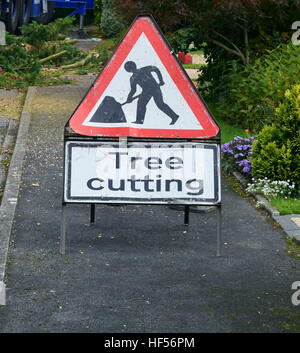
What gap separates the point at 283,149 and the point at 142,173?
2.68m

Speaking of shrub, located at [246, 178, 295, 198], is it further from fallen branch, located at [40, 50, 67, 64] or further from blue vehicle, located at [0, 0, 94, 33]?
blue vehicle, located at [0, 0, 94, 33]

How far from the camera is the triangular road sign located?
782 cm

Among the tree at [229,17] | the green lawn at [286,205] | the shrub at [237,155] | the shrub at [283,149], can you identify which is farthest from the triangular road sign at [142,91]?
the tree at [229,17]

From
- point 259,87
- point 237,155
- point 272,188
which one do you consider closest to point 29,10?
point 259,87

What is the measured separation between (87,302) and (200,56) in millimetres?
19066

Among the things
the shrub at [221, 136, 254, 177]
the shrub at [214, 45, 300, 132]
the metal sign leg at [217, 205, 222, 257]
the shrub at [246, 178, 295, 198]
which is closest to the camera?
the metal sign leg at [217, 205, 222, 257]

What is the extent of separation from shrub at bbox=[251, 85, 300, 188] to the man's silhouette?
252 centimetres

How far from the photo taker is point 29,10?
94.7 feet

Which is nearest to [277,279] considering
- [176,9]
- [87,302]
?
[87,302]

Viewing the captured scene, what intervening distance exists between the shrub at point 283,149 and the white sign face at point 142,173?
240 cm

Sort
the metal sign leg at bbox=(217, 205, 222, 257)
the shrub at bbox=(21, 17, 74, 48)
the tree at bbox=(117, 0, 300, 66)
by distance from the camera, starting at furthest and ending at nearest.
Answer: the shrub at bbox=(21, 17, 74, 48)
the tree at bbox=(117, 0, 300, 66)
the metal sign leg at bbox=(217, 205, 222, 257)

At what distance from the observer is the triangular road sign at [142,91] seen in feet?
25.7

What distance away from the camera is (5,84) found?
19.1 metres

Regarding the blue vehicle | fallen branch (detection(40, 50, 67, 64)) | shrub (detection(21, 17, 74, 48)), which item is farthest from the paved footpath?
the blue vehicle
